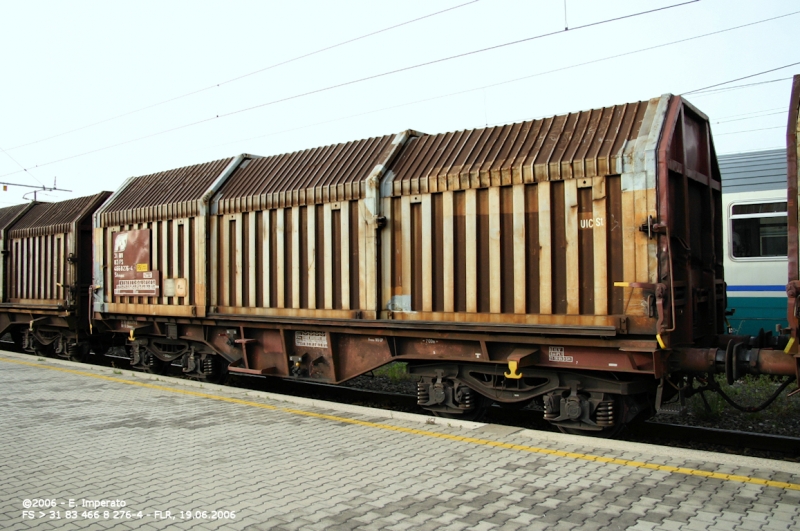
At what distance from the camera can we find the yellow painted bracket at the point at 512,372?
7.02 m

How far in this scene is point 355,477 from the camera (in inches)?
208

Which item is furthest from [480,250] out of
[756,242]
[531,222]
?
[756,242]

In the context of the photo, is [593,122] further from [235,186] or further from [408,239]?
[235,186]

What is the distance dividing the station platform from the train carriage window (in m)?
7.21

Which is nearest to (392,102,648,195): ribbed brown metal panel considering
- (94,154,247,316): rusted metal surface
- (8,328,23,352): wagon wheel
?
(94,154,247,316): rusted metal surface

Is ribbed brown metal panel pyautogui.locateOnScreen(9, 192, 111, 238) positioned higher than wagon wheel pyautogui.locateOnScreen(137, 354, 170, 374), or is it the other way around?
ribbed brown metal panel pyautogui.locateOnScreen(9, 192, 111, 238)

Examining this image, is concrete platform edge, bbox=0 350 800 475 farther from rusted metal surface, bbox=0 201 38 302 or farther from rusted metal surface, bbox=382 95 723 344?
rusted metal surface, bbox=0 201 38 302

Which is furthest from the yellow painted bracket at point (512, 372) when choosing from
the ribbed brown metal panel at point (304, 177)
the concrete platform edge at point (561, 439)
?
the ribbed brown metal panel at point (304, 177)

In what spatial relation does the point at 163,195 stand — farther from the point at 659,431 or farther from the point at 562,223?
the point at 659,431

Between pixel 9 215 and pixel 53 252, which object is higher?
pixel 9 215

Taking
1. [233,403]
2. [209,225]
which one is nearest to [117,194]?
[209,225]

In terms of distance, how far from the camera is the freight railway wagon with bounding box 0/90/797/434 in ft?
21.2

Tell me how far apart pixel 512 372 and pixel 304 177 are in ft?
15.2

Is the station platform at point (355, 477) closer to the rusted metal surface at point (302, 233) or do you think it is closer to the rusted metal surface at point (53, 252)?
the rusted metal surface at point (302, 233)
